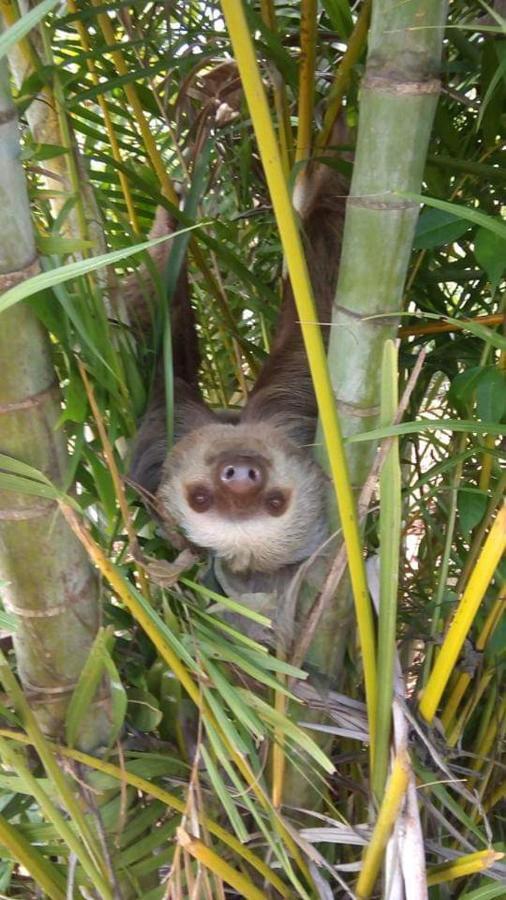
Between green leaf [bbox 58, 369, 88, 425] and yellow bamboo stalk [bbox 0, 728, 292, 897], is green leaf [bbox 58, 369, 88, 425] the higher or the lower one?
the higher one

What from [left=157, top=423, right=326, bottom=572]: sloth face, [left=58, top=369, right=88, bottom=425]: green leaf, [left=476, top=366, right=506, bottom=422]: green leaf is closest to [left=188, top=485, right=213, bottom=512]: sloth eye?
[left=157, top=423, right=326, bottom=572]: sloth face

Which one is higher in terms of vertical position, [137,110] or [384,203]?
[137,110]

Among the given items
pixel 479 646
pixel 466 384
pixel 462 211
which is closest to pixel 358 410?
pixel 466 384

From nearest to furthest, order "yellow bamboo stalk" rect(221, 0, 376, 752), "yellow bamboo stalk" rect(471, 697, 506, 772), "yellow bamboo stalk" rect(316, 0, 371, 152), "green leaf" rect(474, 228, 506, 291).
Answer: "yellow bamboo stalk" rect(221, 0, 376, 752) < "green leaf" rect(474, 228, 506, 291) < "yellow bamboo stalk" rect(316, 0, 371, 152) < "yellow bamboo stalk" rect(471, 697, 506, 772)

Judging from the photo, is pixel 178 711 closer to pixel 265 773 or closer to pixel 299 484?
pixel 265 773

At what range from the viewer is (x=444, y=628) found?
903 millimetres

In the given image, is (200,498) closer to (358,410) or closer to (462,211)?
(358,410)

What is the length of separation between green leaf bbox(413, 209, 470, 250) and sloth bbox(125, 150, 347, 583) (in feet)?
1.10

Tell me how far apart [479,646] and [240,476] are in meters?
0.38

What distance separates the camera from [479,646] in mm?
866

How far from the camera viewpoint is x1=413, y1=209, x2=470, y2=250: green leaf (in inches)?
26.5

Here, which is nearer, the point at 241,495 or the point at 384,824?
the point at 384,824

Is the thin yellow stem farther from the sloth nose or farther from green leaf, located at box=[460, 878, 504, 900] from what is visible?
green leaf, located at box=[460, 878, 504, 900]

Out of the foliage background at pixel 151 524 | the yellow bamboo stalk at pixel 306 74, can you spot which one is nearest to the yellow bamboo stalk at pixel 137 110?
the foliage background at pixel 151 524
